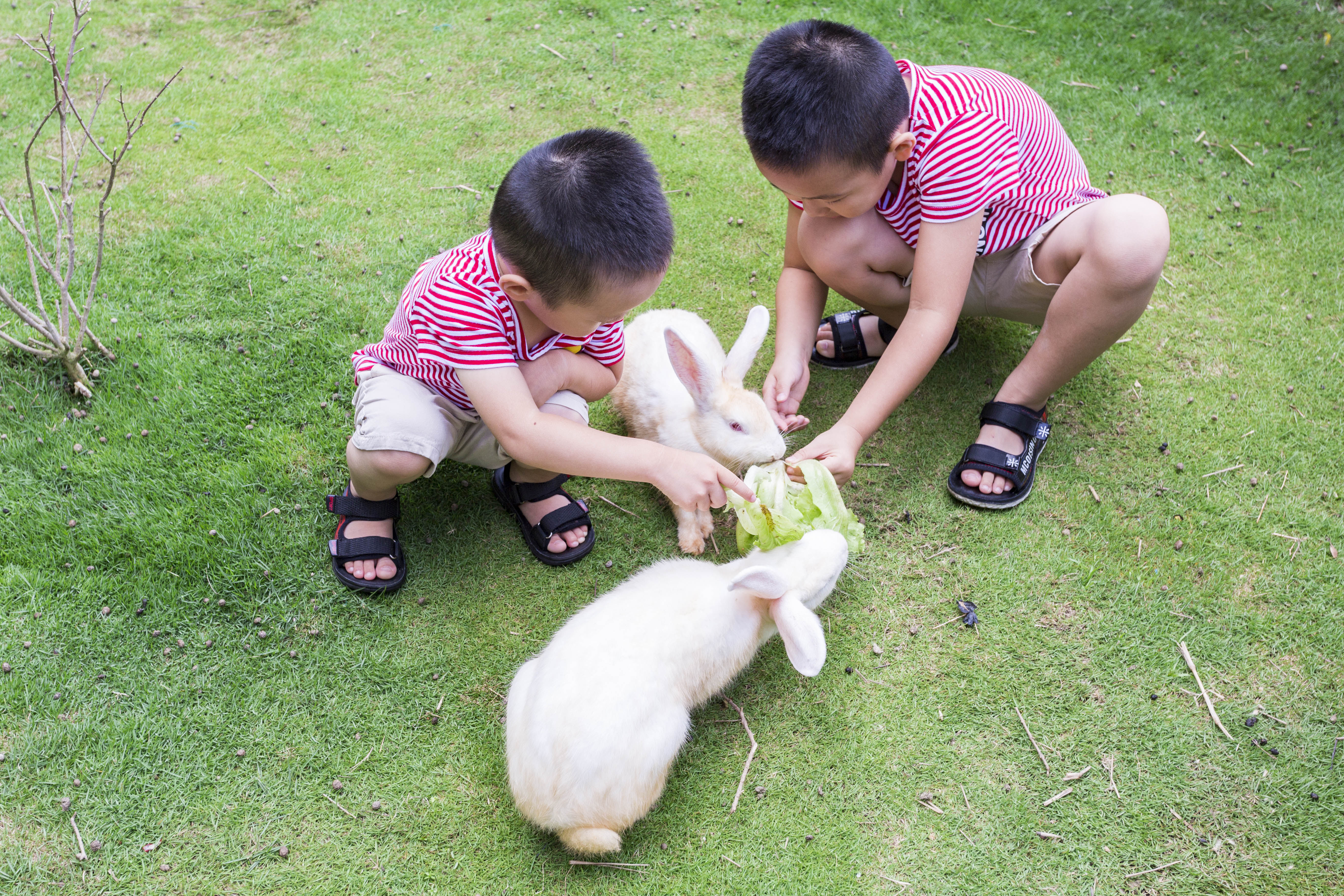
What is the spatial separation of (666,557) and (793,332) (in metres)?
0.91

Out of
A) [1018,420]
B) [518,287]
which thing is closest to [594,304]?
[518,287]

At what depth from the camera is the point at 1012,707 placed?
225 centimetres

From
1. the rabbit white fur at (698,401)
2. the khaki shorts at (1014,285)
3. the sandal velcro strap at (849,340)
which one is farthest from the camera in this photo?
the sandal velcro strap at (849,340)

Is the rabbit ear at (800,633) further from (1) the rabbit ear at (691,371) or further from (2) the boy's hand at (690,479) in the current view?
(1) the rabbit ear at (691,371)

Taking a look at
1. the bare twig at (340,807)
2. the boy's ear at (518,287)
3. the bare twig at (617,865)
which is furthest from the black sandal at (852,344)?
the bare twig at (340,807)

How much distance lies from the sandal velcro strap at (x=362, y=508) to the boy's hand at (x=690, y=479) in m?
0.88

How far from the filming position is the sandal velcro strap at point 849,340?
3.11 m

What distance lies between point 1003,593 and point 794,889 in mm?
1056

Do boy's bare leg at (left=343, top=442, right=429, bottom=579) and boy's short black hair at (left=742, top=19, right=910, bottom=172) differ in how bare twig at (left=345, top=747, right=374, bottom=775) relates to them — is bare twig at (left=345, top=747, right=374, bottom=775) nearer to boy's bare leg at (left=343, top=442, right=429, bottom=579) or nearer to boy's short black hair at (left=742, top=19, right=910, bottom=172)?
boy's bare leg at (left=343, top=442, right=429, bottom=579)

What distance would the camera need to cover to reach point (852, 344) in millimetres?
3105

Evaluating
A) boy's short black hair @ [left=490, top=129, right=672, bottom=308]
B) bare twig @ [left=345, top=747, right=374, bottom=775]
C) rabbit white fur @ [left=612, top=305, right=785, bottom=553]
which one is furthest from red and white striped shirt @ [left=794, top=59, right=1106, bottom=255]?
bare twig @ [left=345, top=747, right=374, bottom=775]

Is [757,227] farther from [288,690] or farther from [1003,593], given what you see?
[288,690]

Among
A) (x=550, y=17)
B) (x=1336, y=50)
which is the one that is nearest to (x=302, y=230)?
(x=550, y=17)

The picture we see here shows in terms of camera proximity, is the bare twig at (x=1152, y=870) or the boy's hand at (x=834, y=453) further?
the boy's hand at (x=834, y=453)
